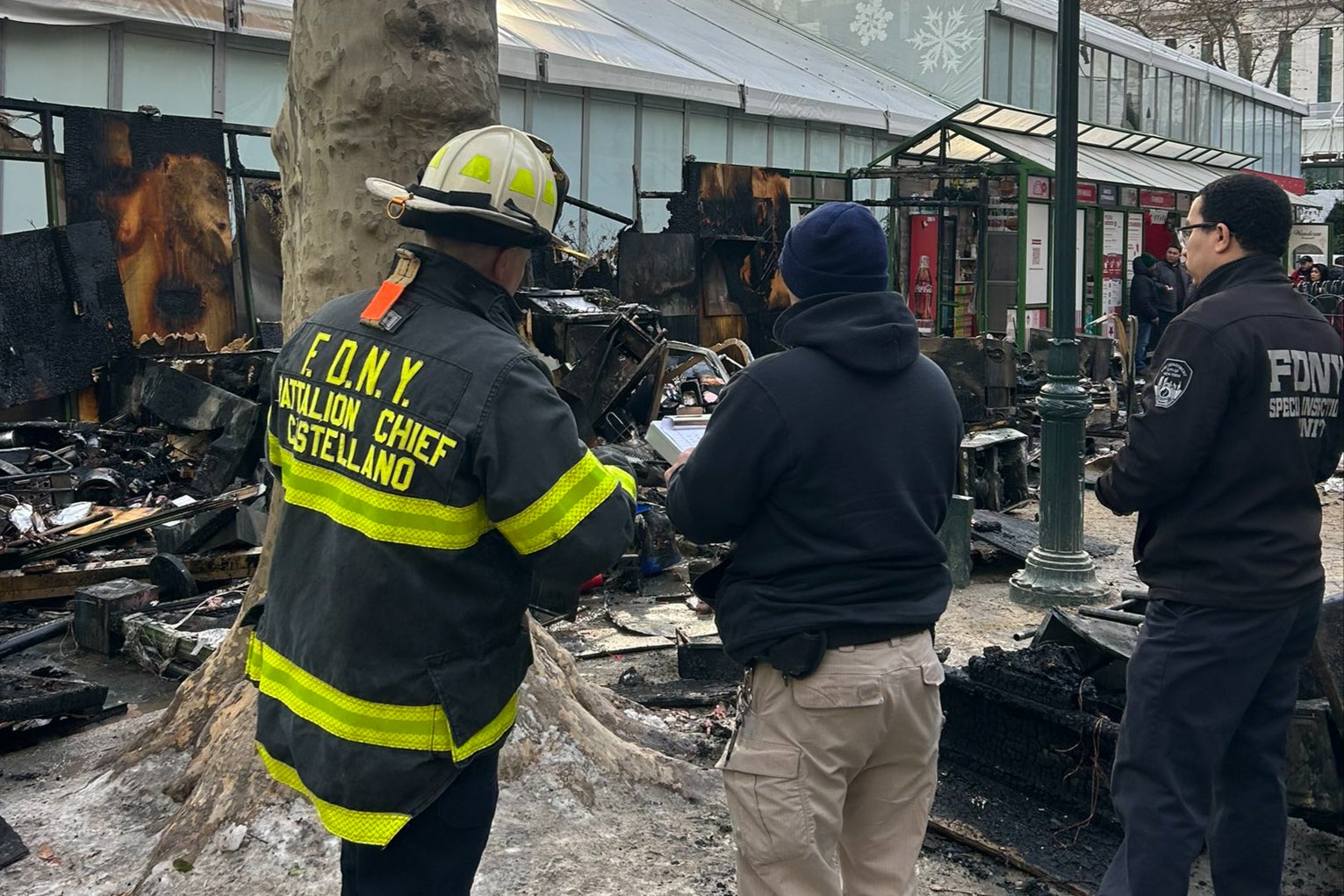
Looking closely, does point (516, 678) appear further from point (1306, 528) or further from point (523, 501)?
point (1306, 528)

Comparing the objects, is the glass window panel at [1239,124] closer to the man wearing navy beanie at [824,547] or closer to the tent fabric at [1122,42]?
the tent fabric at [1122,42]

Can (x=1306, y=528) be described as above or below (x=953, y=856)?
above

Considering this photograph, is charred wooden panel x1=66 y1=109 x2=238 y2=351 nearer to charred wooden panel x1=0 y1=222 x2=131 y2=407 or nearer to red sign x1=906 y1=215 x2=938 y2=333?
charred wooden panel x1=0 y1=222 x2=131 y2=407

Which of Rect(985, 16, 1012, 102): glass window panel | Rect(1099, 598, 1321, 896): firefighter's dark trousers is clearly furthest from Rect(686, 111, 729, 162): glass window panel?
Rect(1099, 598, 1321, 896): firefighter's dark trousers

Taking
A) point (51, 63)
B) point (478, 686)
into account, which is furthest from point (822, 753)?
point (51, 63)

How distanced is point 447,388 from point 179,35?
13.6 metres

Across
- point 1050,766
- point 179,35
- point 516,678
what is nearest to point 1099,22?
point 179,35

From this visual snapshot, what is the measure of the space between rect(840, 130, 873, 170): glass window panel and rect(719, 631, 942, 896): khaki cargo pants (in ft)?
71.0

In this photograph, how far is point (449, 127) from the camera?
409 centimetres

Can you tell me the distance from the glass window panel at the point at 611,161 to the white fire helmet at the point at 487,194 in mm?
15414

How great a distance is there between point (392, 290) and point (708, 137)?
18.7 m

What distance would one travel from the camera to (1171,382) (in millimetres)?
3232

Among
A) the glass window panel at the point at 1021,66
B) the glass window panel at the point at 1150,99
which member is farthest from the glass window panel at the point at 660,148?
the glass window panel at the point at 1150,99

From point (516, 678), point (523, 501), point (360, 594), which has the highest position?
point (523, 501)
